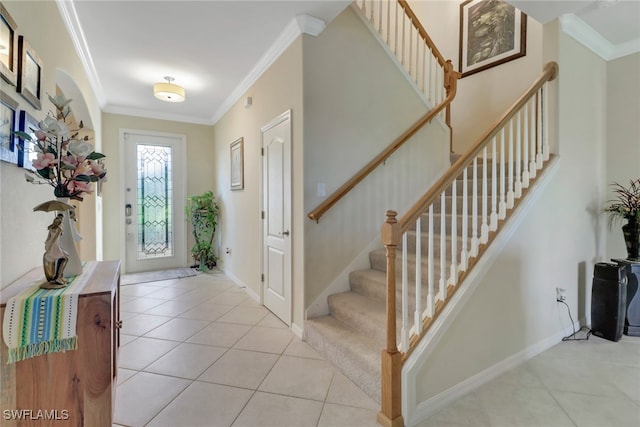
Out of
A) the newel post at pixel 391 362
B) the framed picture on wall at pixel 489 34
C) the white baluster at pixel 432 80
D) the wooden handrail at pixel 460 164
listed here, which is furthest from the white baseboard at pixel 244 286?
the framed picture on wall at pixel 489 34

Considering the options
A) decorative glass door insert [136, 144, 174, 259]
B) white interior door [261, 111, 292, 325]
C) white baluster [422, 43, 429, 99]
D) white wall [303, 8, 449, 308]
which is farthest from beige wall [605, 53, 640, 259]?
decorative glass door insert [136, 144, 174, 259]

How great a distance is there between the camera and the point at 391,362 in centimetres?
163

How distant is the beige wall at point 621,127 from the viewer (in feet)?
9.72

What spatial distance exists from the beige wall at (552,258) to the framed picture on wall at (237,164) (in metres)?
3.12

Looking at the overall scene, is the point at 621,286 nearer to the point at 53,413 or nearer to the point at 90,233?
the point at 53,413

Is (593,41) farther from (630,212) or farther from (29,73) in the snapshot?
(29,73)

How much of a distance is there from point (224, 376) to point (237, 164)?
2.84 metres

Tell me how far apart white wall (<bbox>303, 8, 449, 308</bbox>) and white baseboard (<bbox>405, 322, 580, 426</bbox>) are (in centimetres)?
119

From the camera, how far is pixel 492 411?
176 cm

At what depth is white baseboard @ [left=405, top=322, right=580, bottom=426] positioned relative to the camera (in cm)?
172

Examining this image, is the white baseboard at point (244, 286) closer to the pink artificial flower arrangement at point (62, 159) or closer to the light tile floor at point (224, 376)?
the light tile floor at point (224, 376)

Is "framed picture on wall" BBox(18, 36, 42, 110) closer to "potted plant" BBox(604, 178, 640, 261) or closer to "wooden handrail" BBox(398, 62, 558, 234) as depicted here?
"wooden handrail" BBox(398, 62, 558, 234)

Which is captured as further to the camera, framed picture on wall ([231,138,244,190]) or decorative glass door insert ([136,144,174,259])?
decorative glass door insert ([136,144,174,259])

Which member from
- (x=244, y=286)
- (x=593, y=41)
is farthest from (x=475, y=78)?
(x=244, y=286)
